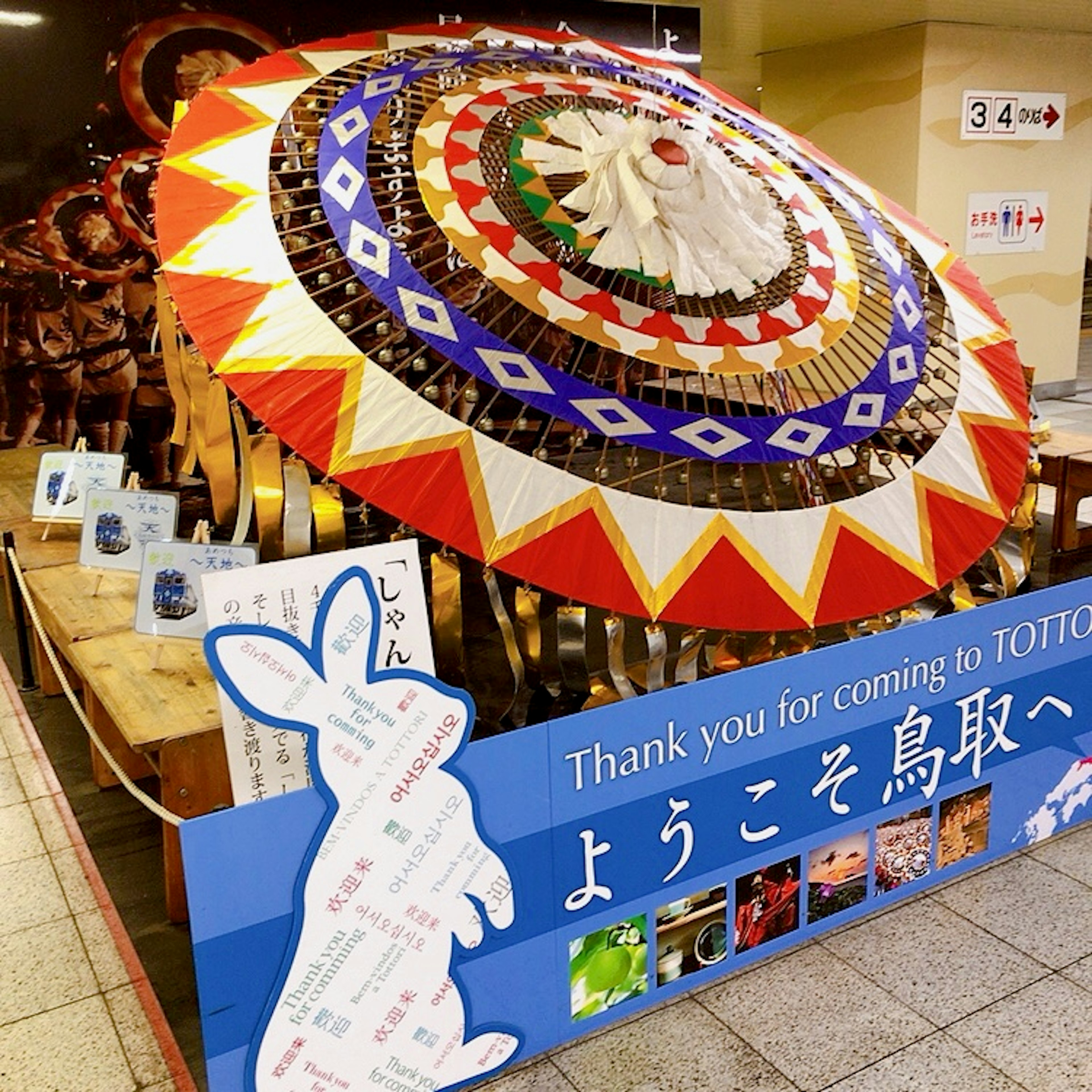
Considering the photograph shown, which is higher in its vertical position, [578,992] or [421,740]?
[421,740]

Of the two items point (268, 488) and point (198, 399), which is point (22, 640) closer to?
Result: point (198, 399)

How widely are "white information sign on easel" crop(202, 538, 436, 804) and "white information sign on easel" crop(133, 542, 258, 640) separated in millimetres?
885

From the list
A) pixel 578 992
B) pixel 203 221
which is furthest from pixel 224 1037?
pixel 203 221

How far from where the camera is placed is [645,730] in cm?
222

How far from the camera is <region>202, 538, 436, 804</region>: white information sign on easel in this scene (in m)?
1.86

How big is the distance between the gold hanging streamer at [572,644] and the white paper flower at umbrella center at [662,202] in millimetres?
697

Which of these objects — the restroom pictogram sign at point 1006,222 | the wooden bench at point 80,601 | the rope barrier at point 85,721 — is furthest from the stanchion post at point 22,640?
the restroom pictogram sign at point 1006,222

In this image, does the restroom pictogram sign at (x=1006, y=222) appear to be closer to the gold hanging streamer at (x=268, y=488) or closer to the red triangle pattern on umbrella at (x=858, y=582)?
the red triangle pattern on umbrella at (x=858, y=582)

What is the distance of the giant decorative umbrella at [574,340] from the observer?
206cm

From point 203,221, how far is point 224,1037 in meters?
1.49

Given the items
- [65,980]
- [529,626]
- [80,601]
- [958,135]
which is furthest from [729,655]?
[958,135]

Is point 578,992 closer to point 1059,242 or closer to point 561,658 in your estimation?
point 561,658

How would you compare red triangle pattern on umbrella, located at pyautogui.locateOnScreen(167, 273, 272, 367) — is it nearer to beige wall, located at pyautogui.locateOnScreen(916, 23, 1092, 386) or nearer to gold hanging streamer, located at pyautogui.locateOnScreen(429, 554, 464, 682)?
gold hanging streamer, located at pyautogui.locateOnScreen(429, 554, 464, 682)

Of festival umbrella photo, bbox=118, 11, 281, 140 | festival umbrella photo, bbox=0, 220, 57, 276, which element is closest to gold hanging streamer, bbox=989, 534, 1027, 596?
festival umbrella photo, bbox=118, 11, 281, 140
